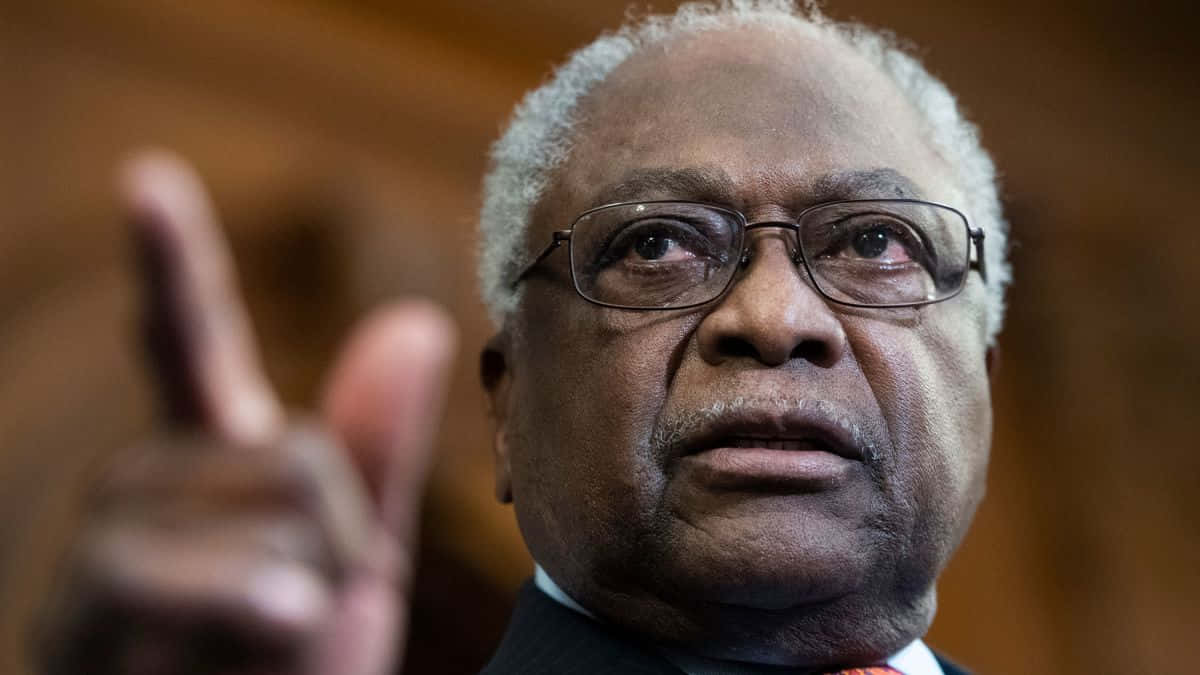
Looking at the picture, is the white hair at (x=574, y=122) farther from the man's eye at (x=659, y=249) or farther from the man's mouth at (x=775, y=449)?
the man's mouth at (x=775, y=449)

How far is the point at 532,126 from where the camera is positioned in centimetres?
209

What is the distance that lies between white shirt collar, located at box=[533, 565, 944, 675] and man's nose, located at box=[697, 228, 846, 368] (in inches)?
14.1

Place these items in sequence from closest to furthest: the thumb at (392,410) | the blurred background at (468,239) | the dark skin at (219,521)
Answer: the dark skin at (219,521), the thumb at (392,410), the blurred background at (468,239)

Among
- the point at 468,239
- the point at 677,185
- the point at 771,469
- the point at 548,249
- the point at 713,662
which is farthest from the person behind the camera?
the point at 468,239

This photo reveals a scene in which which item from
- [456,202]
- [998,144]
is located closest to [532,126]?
[456,202]

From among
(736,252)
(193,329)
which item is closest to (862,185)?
(736,252)

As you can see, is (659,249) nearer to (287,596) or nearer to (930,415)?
(930,415)

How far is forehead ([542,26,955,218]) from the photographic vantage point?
1.76 m

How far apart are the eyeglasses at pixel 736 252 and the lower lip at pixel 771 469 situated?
21 cm

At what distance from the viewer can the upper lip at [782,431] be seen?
5.16 feet

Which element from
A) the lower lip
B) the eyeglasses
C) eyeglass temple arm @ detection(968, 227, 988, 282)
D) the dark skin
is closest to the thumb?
the dark skin

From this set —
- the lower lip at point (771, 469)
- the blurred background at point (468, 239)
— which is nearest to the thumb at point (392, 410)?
the lower lip at point (771, 469)

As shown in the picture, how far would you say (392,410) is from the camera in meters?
1.08

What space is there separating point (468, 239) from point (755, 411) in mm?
3354
